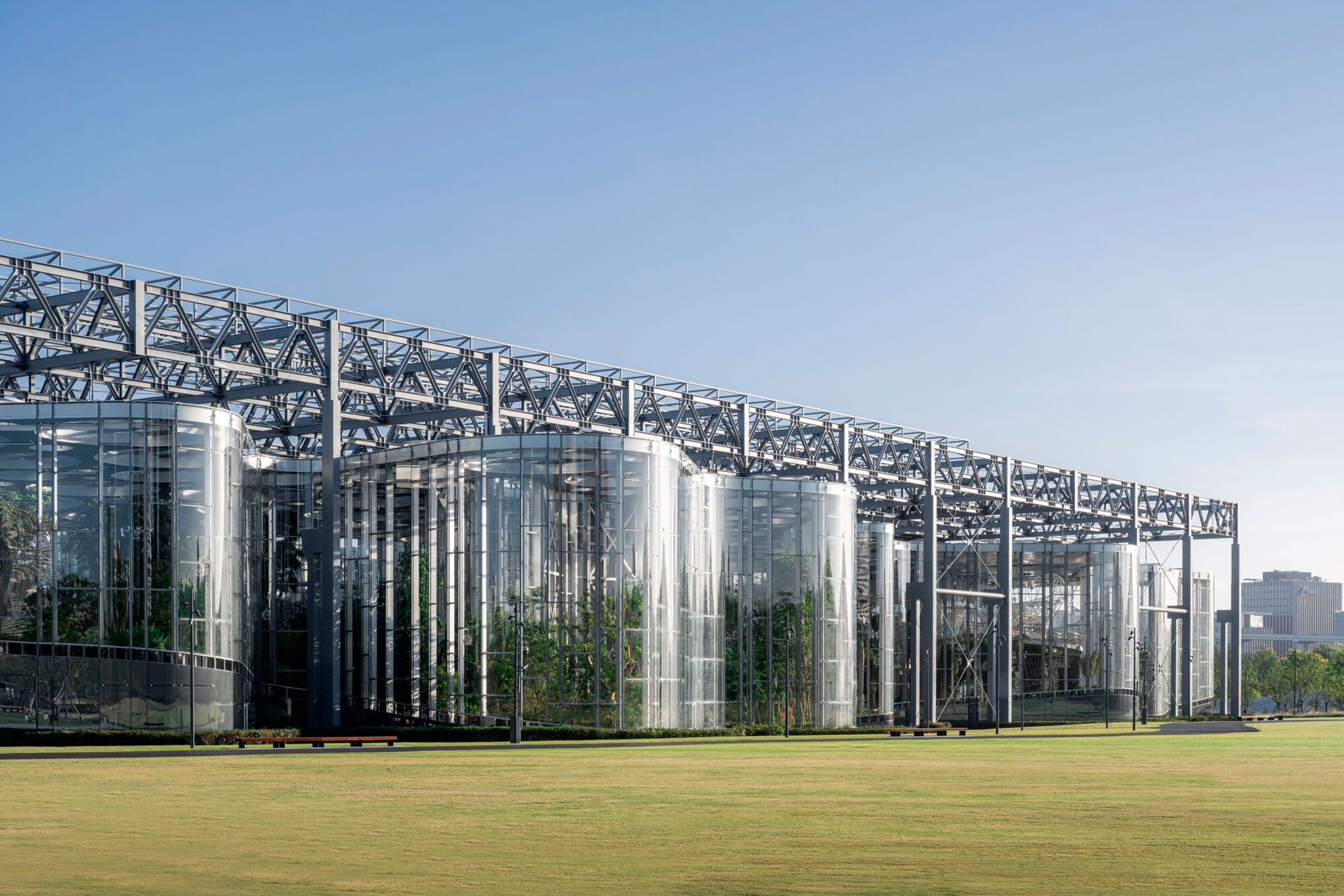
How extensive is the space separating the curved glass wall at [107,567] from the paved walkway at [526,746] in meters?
6.71

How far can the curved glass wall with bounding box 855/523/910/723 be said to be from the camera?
82750mm

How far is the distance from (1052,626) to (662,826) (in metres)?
85.8

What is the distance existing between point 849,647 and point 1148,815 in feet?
168

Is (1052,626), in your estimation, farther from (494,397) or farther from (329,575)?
(329,575)

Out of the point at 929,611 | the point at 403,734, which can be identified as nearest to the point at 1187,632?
the point at 929,611

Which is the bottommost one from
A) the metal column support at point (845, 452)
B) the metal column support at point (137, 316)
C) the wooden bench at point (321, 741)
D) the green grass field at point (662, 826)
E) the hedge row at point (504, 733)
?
the hedge row at point (504, 733)

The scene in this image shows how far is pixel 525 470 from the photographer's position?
5838cm

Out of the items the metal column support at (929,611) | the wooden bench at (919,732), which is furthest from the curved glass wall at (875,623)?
the wooden bench at (919,732)

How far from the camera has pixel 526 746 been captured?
48156 mm

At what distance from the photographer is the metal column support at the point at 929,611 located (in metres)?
84.7

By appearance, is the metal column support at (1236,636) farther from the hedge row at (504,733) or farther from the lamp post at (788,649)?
the hedge row at (504,733)

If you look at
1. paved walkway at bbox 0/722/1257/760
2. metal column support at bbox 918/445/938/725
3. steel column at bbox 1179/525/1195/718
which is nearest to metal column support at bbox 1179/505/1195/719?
steel column at bbox 1179/525/1195/718

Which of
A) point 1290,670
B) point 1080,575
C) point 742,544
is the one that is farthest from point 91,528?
point 1290,670

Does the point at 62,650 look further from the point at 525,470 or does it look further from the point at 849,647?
the point at 849,647
